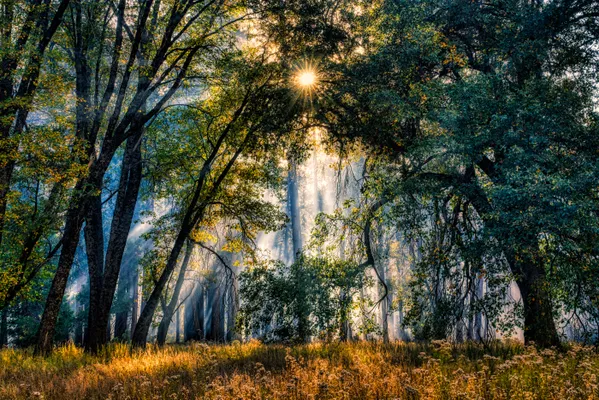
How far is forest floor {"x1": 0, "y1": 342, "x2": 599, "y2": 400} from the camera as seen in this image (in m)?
5.30

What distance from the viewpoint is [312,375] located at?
→ 249 inches

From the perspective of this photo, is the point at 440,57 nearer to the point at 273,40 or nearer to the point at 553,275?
the point at 273,40

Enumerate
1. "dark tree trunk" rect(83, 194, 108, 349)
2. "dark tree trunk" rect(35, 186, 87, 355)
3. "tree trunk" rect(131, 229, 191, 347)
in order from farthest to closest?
"tree trunk" rect(131, 229, 191, 347)
"dark tree trunk" rect(83, 194, 108, 349)
"dark tree trunk" rect(35, 186, 87, 355)

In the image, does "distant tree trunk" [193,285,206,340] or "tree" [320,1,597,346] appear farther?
"distant tree trunk" [193,285,206,340]

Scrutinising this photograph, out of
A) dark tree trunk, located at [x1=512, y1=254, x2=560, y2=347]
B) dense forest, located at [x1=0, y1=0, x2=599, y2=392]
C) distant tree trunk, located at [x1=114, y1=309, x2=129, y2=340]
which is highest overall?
dense forest, located at [x1=0, y1=0, x2=599, y2=392]

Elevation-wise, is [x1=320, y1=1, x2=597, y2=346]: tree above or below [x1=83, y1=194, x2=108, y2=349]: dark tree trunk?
above

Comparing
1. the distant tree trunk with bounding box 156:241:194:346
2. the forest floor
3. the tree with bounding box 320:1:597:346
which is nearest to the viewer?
the forest floor

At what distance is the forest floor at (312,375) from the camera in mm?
5297

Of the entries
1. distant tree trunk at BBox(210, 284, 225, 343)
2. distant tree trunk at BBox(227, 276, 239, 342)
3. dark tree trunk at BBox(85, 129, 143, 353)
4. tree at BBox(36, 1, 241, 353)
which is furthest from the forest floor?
distant tree trunk at BBox(210, 284, 225, 343)

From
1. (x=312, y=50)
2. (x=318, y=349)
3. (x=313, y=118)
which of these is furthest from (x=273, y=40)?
(x=318, y=349)

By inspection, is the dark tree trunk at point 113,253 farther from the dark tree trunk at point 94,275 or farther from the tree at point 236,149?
the tree at point 236,149

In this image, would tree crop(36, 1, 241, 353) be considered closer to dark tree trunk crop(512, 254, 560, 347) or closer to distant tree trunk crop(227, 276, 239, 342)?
distant tree trunk crop(227, 276, 239, 342)

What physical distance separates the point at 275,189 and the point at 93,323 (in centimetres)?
723

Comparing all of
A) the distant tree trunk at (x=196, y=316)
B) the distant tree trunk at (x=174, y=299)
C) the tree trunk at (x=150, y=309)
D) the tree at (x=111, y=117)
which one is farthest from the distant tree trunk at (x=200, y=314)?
the tree trunk at (x=150, y=309)
